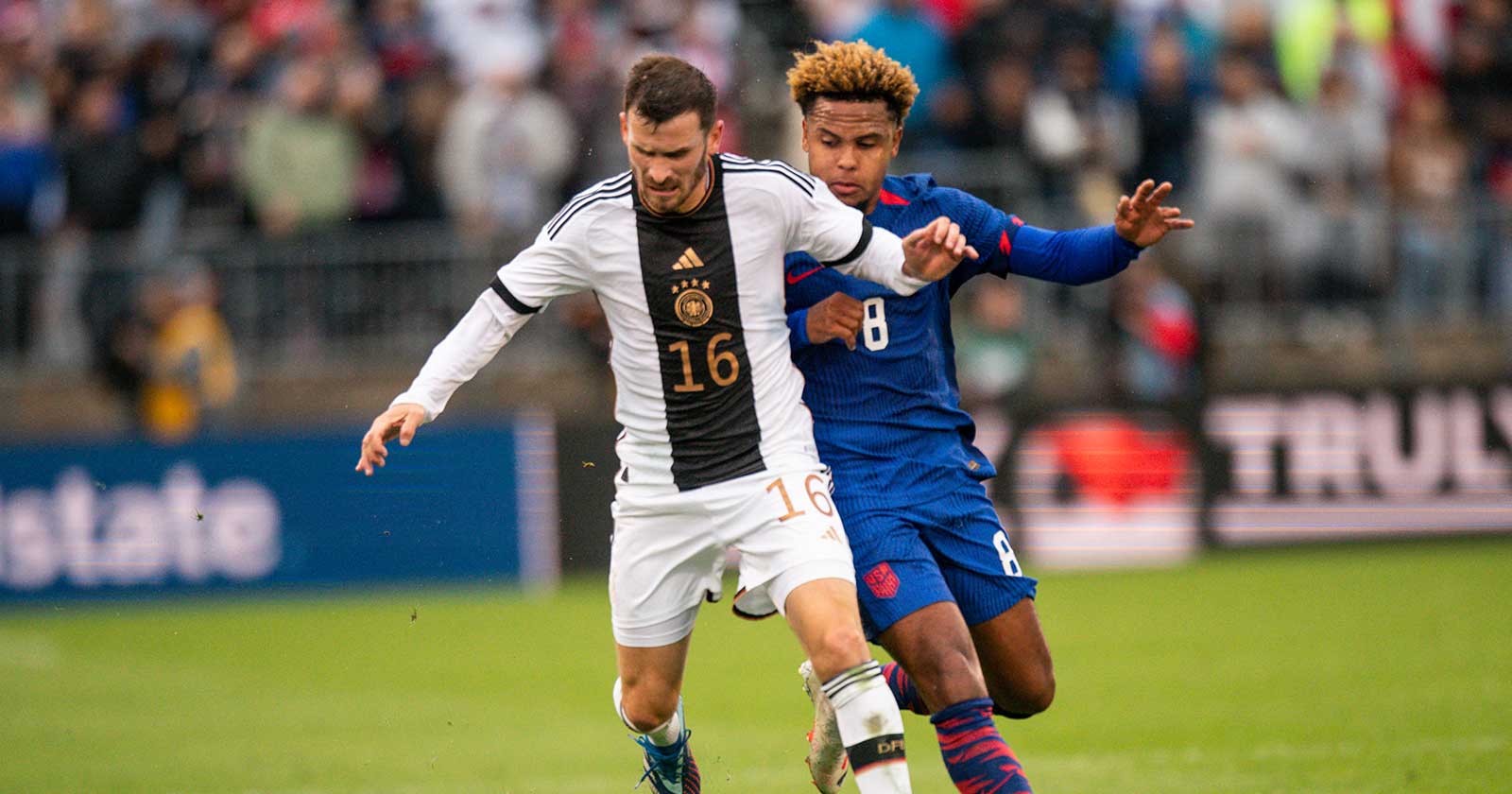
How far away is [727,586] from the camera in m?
14.4

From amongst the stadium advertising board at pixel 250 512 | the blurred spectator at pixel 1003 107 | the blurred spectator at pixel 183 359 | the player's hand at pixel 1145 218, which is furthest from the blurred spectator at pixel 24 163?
the player's hand at pixel 1145 218

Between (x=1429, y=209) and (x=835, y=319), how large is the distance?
34.6 ft

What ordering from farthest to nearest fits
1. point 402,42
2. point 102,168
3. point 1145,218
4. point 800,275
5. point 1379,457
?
1. point 402,42
2. point 102,168
3. point 1379,457
4. point 800,275
5. point 1145,218

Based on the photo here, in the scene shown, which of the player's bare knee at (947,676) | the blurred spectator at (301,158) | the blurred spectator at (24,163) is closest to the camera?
the player's bare knee at (947,676)

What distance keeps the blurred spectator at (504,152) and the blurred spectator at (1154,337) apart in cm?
433

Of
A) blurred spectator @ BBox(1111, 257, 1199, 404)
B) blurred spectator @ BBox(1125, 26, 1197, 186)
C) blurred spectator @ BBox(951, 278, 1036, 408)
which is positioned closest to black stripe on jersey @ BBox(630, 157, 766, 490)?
blurred spectator @ BBox(951, 278, 1036, 408)

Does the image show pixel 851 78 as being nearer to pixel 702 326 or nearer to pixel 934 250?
pixel 934 250

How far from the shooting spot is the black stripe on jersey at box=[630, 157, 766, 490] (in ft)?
20.3

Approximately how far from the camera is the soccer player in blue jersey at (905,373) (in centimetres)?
631

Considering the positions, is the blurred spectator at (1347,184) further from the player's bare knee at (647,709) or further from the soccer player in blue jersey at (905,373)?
the player's bare knee at (647,709)

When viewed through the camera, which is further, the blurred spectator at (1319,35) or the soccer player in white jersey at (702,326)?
the blurred spectator at (1319,35)

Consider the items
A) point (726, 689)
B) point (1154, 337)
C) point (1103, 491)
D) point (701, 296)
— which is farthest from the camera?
point (1154, 337)

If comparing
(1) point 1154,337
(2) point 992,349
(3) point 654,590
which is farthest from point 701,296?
(1) point 1154,337

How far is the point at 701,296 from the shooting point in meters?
6.18
